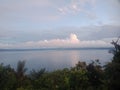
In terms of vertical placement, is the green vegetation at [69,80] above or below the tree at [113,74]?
below

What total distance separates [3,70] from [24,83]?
288 centimetres

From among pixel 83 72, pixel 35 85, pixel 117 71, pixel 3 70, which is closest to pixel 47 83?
pixel 35 85

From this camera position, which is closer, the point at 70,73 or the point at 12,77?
the point at 70,73

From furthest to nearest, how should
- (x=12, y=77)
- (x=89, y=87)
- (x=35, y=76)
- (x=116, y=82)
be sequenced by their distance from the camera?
(x=35, y=76), (x=12, y=77), (x=89, y=87), (x=116, y=82)

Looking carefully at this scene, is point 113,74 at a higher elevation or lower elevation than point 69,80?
higher

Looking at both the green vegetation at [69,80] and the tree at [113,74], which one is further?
the green vegetation at [69,80]

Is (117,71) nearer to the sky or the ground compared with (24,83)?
nearer to the sky

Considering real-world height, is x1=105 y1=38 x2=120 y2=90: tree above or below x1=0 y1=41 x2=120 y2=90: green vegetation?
above

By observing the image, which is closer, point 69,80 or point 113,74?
point 113,74

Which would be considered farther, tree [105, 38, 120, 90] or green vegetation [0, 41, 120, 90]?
green vegetation [0, 41, 120, 90]

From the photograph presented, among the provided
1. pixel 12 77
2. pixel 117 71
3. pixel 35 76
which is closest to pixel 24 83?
pixel 12 77

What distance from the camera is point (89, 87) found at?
27188mm

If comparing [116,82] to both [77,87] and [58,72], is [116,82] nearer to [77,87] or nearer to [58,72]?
[77,87]

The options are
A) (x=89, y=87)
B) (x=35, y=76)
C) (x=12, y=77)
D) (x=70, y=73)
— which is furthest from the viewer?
(x=35, y=76)
